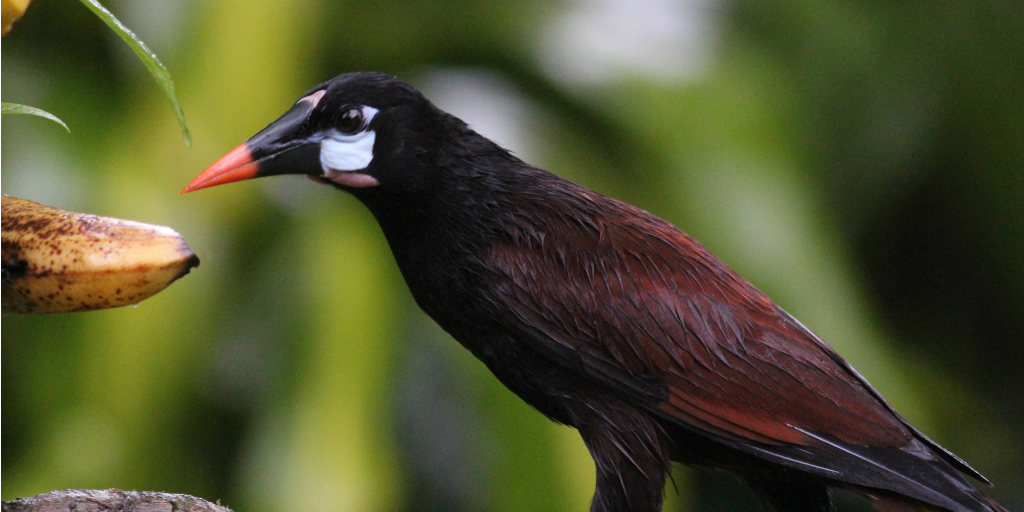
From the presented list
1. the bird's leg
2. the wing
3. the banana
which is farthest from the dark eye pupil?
the banana

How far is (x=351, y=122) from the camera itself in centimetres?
158

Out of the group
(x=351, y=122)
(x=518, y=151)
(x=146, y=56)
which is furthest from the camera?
(x=518, y=151)

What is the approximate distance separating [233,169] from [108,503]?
1.79 ft

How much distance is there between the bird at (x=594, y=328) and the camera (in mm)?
1568

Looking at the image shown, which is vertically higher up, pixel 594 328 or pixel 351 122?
pixel 351 122

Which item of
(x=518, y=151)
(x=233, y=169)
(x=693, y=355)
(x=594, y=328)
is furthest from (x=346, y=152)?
(x=518, y=151)

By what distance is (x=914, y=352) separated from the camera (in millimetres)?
3322

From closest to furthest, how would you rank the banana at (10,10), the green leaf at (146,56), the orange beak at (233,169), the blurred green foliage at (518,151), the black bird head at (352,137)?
the banana at (10,10) → the green leaf at (146,56) → the orange beak at (233,169) → the black bird head at (352,137) → the blurred green foliage at (518,151)

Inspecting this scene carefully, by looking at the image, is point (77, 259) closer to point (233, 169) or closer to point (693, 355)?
point (233, 169)

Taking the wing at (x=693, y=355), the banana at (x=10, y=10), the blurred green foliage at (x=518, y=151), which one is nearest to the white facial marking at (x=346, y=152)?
the wing at (x=693, y=355)

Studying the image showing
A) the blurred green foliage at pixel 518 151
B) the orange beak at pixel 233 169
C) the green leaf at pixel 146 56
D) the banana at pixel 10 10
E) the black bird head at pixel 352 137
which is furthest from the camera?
the blurred green foliage at pixel 518 151

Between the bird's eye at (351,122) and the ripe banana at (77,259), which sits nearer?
the ripe banana at (77,259)

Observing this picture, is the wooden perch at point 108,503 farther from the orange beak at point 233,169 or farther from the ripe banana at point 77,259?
the orange beak at point 233,169

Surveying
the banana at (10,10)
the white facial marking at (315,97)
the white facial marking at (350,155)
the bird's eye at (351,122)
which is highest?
the banana at (10,10)
